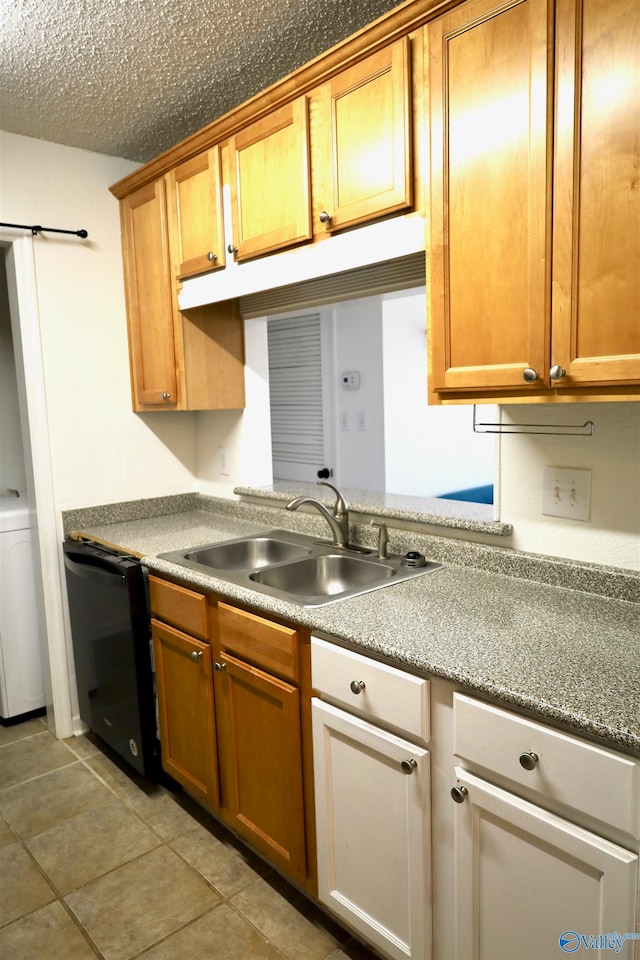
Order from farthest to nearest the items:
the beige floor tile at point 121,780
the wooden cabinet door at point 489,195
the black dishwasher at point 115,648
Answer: the beige floor tile at point 121,780 → the black dishwasher at point 115,648 → the wooden cabinet door at point 489,195

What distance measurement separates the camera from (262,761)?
1.78m

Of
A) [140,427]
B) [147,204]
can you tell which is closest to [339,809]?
[140,427]

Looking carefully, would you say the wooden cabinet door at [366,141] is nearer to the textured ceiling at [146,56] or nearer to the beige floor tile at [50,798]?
the textured ceiling at [146,56]

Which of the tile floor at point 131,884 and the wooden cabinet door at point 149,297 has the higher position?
the wooden cabinet door at point 149,297

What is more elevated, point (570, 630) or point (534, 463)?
point (534, 463)

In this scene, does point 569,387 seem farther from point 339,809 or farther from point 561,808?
point 339,809

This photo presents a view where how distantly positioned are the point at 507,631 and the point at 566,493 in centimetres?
45

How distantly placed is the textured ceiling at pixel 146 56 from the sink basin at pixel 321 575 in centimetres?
156

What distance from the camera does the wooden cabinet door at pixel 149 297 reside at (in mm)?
2521

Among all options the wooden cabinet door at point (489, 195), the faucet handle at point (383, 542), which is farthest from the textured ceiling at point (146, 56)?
the faucet handle at point (383, 542)

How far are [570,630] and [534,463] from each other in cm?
50

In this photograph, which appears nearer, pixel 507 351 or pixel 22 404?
pixel 507 351

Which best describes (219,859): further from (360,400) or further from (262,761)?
(360,400)

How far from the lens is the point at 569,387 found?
1.35 m
